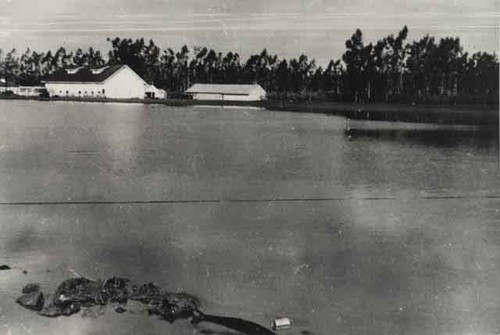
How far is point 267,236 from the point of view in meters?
9.17

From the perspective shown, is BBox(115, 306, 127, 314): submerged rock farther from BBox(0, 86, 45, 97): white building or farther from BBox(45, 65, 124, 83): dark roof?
BBox(0, 86, 45, 97): white building

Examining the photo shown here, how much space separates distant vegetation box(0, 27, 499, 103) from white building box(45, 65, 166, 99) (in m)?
0.98

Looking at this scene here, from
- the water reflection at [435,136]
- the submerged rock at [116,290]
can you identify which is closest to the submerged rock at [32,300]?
the submerged rock at [116,290]

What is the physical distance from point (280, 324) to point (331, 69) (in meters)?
69.4

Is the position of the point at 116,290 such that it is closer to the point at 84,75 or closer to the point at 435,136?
the point at 435,136

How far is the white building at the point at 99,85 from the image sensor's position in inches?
2376

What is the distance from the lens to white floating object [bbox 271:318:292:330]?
5.73 meters

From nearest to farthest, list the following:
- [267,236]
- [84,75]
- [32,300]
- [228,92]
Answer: [32,300] < [267,236] < [84,75] < [228,92]

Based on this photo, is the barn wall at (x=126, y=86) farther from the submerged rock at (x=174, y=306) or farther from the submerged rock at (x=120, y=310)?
the submerged rock at (x=120, y=310)

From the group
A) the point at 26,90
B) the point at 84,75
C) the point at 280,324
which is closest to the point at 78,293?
the point at 280,324

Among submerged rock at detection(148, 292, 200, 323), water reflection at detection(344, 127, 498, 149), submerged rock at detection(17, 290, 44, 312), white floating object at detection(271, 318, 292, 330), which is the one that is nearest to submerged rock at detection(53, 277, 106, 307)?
submerged rock at detection(17, 290, 44, 312)

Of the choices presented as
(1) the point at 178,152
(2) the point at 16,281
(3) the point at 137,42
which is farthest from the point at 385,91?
(2) the point at 16,281

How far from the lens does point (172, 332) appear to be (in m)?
5.58

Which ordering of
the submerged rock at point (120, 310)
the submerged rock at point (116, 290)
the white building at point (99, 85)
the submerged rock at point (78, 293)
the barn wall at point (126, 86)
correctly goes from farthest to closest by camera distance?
the white building at point (99, 85) < the barn wall at point (126, 86) < the submerged rock at point (116, 290) < the submerged rock at point (78, 293) < the submerged rock at point (120, 310)
